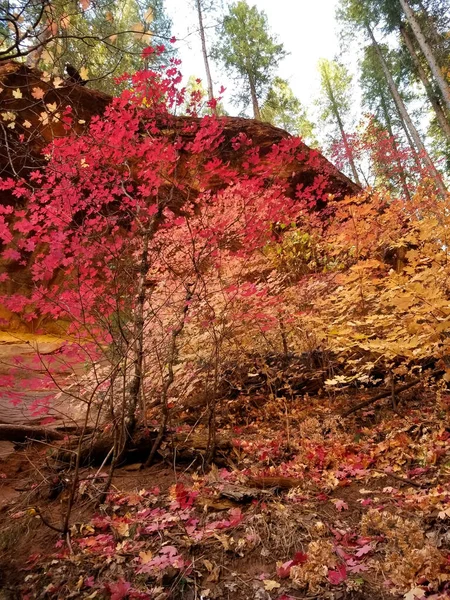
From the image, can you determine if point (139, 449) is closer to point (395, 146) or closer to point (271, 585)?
point (271, 585)

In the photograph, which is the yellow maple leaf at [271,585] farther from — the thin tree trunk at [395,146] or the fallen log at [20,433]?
the thin tree trunk at [395,146]

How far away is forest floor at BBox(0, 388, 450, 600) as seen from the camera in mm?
2305

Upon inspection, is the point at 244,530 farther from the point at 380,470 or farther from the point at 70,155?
the point at 70,155

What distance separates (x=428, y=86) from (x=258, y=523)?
16.1 meters

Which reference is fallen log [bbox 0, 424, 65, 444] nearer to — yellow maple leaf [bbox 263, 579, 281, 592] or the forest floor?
the forest floor

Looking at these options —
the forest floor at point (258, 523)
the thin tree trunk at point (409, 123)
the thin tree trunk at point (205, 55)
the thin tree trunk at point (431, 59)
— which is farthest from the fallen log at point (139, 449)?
the thin tree trunk at point (205, 55)

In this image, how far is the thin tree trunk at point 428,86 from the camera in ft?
40.7

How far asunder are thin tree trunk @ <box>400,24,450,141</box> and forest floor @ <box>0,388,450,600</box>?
11.8 metres

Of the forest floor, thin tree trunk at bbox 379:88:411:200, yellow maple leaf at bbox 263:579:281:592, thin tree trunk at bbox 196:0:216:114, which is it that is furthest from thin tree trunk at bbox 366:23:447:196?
yellow maple leaf at bbox 263:579:281:592

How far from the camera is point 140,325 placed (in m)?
4.21

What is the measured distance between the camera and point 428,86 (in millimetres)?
13297

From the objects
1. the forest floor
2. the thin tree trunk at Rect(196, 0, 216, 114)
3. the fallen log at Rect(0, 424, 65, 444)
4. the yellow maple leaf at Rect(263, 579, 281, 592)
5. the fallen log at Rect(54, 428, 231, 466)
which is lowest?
the yellow maple leaf at Rect(263, 579, 281, 592)

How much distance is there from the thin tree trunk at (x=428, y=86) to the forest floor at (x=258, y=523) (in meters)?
11.8

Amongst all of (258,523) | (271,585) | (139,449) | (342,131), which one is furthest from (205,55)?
(271,585)
